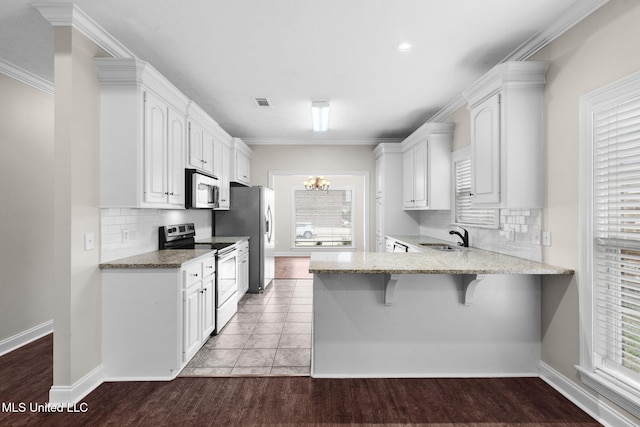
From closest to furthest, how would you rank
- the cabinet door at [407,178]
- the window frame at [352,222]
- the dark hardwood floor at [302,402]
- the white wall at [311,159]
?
the dark hardwood floor at [302,402] → the cabinet door at [407,178] → the white wall at [311,159] → the window frame at [352,222]

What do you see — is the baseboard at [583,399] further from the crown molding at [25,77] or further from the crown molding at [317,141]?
the crown molding at [25,77]

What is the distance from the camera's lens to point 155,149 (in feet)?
8.77

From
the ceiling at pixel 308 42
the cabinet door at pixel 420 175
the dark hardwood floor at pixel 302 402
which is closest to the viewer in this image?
the dark hardwood floor at pixel 302 402

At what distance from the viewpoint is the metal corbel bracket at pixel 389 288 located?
7.79 ft

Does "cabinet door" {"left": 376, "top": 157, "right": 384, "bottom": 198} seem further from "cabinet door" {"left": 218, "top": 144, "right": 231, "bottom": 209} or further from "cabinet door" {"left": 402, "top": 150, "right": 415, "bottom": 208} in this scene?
"cabinet door" {"left": 218, "top": 144, "right": 231, "bottom": 209}

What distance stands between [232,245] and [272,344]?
4.34ft

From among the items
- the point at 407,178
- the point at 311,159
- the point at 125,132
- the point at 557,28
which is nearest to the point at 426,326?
the point at 557,28

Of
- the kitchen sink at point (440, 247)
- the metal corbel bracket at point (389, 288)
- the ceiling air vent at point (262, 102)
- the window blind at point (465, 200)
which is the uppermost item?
the ceiling air vent at point (262, 102)

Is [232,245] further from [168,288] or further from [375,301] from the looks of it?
[375,301]

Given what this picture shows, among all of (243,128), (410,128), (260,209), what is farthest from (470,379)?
(243,128)

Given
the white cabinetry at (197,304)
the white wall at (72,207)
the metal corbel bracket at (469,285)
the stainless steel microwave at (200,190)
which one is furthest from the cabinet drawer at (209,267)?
the metal corbel bracket at (469,285)

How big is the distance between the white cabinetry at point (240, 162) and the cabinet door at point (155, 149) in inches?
82.3

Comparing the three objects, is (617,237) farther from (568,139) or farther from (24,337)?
(24,337)

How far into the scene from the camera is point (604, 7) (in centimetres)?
193
